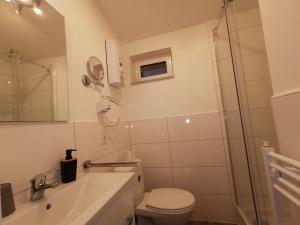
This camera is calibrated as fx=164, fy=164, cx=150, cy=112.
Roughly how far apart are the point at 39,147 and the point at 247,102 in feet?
4.48

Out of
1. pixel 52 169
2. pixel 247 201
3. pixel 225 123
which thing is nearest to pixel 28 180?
pixel 52 169

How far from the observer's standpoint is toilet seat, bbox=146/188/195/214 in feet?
4.05

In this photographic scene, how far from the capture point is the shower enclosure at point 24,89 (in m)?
0.69

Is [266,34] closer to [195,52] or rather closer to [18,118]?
[195,52]

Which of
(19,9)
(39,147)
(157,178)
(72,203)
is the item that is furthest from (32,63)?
(157,178)

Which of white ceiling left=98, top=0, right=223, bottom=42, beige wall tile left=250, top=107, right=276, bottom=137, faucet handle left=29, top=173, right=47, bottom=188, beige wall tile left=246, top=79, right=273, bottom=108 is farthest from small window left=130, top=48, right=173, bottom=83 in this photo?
faucet handle left=29, top=173, right=47, bottom=188

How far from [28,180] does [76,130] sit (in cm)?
39

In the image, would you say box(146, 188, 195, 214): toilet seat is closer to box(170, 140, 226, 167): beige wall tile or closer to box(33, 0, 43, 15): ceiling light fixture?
box(170, 140, 226, 167): beige wall tile

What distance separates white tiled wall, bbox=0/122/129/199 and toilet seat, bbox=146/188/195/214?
561mm

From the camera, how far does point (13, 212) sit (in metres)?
0.58

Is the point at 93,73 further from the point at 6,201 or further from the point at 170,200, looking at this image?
the point at 170,200

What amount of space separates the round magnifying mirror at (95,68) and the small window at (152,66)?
61 centimetres

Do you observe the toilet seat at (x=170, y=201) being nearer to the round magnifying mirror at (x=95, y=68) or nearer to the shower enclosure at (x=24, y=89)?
the shower enclosure at (x=24, y=89)

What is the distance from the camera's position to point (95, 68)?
137 centimetres
